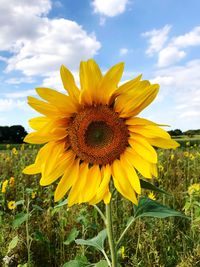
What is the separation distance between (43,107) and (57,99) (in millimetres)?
54

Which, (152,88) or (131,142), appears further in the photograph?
(131,142)

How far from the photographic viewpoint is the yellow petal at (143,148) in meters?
1.27

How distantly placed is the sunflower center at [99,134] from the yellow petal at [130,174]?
0.03 meters

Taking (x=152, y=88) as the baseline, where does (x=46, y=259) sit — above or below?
below

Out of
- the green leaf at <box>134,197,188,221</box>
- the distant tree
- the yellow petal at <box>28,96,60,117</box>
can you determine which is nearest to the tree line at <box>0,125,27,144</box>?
the distant tree

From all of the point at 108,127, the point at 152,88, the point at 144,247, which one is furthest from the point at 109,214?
the point at 144,247

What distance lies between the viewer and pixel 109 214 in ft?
4.25

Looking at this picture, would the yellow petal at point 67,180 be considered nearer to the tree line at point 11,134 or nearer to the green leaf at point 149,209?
the green leaf at point 149,209

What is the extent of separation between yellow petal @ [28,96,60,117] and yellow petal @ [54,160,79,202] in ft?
0.68

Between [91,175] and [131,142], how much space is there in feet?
0.60

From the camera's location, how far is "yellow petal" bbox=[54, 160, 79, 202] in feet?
4.50

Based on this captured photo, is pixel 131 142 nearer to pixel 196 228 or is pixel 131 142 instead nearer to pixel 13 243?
pixel 13 243

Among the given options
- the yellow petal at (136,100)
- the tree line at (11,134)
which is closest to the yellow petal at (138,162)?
the yellow petal at (136,100)

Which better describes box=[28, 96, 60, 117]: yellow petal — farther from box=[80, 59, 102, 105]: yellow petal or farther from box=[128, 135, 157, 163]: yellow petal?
box=[128, 135, 157, 163]: yellow petal
